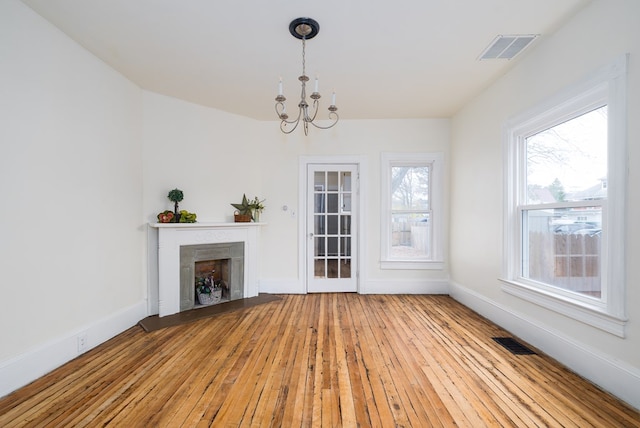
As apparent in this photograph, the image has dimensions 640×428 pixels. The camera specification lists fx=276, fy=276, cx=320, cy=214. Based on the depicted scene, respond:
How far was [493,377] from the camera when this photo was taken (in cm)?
207

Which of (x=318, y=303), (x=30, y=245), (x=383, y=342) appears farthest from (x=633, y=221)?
(x=30, y=245)

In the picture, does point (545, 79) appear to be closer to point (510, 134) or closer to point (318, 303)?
point (510, 134)

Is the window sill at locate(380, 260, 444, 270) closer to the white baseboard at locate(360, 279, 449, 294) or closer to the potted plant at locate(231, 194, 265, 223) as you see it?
the white baseboard at locate(360, 279, 449, 294)

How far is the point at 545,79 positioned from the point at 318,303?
3.46 m

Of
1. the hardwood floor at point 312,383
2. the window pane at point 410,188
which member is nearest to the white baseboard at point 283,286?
the hardwood floor at point 312,383

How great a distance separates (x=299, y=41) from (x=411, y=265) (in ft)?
11.1

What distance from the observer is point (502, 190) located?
3035 mm

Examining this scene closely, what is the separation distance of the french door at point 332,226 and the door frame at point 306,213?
0.06 m

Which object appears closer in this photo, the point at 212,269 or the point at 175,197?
the point at 175,197

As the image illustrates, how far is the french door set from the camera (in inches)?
173

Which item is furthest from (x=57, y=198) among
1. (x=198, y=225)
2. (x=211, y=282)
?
(x=211, y=282)

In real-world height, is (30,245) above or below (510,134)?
below

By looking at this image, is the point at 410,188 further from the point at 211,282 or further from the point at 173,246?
the point at 173,246

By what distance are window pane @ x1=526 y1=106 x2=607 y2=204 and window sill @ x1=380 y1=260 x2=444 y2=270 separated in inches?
70.1
